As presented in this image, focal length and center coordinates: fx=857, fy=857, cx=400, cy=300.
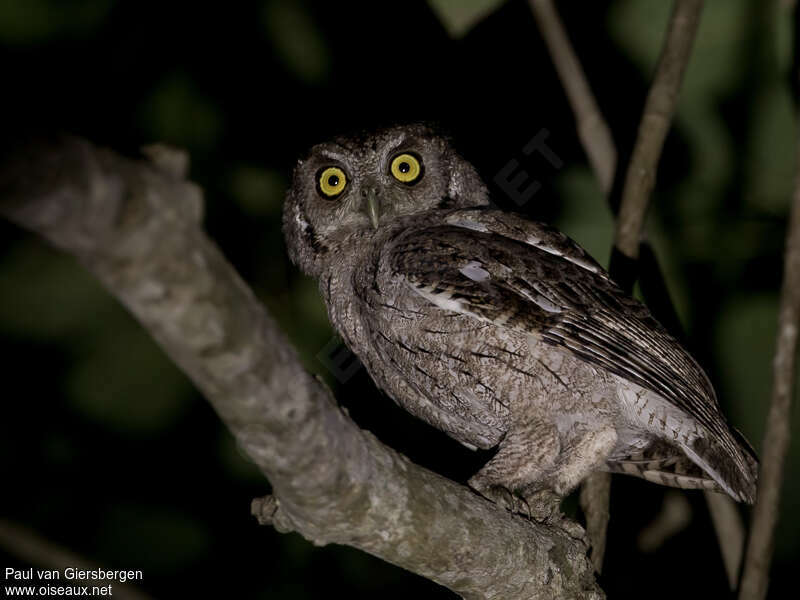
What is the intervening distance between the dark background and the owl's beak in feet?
2.92

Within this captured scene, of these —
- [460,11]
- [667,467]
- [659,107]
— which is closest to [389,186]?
[460,11]

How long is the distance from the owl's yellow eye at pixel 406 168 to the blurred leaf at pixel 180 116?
3.78 feet

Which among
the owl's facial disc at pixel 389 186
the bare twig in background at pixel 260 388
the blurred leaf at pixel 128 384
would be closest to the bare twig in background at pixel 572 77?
the owl's facial disc at pixel 389 186

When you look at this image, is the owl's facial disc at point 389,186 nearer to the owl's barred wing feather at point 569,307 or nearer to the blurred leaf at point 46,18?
the owl's barred wing feather at point 569,307

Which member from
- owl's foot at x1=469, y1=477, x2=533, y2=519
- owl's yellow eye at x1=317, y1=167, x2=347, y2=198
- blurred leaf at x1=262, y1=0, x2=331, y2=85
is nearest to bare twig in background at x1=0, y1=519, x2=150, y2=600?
owl's foot at x1=469, y1=477, x2=533, y2=519

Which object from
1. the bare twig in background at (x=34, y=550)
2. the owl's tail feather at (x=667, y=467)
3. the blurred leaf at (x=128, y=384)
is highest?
the owl's tail feather at (x=667, y=467)

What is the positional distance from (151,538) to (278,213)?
4.98ft

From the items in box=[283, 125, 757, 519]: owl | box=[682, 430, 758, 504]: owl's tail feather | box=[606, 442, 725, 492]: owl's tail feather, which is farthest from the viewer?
box=[606, 442, 725, 492]: owl's tail feather

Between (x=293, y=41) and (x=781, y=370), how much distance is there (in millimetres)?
2721

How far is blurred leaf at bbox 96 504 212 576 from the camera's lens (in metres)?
3.65

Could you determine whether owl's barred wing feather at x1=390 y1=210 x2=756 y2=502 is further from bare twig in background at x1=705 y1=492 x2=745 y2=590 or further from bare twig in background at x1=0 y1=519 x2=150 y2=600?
bare twig in background at x1=0 y1=519 x2=150 y2=600

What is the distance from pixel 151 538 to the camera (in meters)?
3.72

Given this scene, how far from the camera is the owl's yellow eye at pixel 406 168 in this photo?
279 cm

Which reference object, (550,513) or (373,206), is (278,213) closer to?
(373,206)
